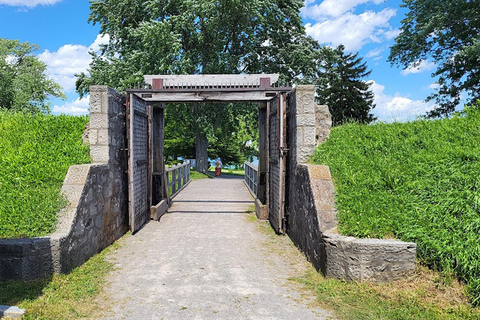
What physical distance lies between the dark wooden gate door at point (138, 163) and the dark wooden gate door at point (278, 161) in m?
3.00

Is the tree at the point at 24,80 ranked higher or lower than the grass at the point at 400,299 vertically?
higher

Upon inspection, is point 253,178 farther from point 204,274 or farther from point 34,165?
point 204,274

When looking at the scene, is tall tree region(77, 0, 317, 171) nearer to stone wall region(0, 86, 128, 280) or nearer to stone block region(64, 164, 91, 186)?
stone wall region(0, 86, 128, 280)

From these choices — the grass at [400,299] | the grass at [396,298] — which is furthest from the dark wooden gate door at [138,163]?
the grass at [400,299]

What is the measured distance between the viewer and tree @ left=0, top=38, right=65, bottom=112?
1154 inches

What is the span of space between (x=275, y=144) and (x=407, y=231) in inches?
152

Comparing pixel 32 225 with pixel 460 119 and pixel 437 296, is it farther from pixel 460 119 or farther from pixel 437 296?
pixel 460 119

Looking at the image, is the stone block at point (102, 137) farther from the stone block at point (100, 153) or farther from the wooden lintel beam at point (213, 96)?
the wooden lintel beam at point (213, 96)

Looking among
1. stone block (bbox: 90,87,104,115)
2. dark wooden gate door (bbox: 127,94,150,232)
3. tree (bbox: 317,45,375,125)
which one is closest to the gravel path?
dark wooden gate door (bbox: 127,94,150,232)

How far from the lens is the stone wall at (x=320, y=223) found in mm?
4191

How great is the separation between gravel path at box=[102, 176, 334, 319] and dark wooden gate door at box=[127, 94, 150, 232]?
0.38m

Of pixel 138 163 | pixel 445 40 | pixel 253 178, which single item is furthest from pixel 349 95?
pixel 138 163

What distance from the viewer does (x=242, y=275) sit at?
4.90m

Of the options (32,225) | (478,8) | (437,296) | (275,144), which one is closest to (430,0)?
(478,8)
